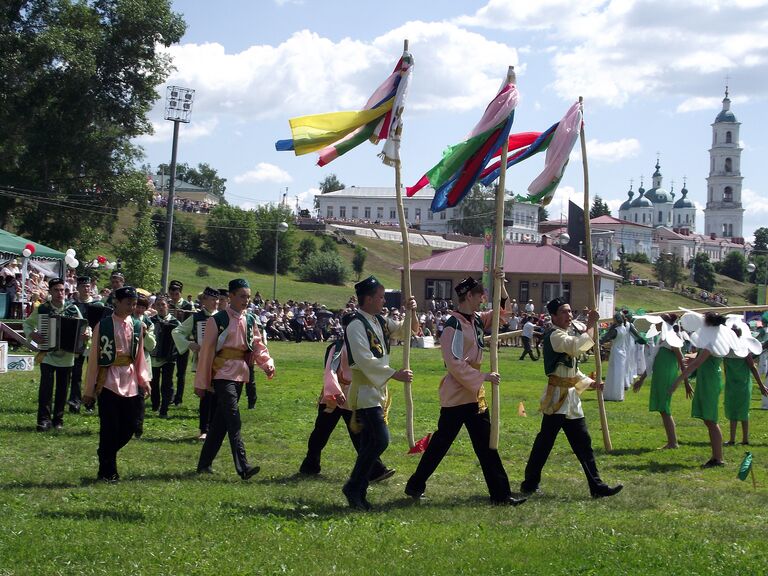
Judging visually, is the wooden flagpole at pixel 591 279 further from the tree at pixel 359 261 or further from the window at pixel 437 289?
the tree at pixel 359 261

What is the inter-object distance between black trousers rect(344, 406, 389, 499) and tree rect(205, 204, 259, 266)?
80353mm

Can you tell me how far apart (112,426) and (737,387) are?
861cm

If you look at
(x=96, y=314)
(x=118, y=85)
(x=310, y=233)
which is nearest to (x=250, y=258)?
(x=310, y=233)

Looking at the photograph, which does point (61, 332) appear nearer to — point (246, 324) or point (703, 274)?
point (246, 324)

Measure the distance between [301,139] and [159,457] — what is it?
4.15m

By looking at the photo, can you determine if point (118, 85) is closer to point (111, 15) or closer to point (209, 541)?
point (111, 15)

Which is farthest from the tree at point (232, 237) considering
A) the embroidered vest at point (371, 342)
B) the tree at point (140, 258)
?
the embroidered vest at point (371, 342)

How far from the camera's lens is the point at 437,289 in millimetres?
73750

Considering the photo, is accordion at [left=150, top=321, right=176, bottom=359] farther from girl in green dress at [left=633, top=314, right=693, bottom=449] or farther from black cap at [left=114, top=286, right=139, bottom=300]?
girl in green dress at [left=633, top=314, right=693, bottom=449]

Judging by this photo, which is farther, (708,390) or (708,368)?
(708,368)

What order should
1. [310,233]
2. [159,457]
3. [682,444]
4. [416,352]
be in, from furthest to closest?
[310,233] → [416,352] → [682,444] → [159,457]

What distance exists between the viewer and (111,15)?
45.0 meters

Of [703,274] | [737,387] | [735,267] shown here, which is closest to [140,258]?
[737,387]

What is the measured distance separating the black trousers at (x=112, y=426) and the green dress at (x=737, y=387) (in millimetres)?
8249
